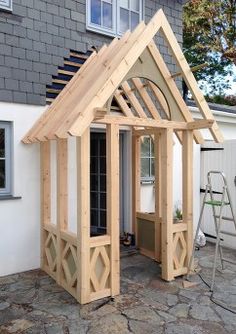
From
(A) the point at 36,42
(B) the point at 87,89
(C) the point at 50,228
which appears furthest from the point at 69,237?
(A) the point at 36,42

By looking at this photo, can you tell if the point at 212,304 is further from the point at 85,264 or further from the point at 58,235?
the point at 58,235

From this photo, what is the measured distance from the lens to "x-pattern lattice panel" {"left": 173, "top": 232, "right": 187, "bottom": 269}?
5.06 m

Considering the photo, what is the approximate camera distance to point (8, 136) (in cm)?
529

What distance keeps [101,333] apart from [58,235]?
163 cm

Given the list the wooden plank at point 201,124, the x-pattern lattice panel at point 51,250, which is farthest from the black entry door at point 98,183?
the wooden plank at point 201,124

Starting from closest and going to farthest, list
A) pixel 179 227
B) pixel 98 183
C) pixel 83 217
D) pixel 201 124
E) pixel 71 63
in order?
pixel 83 217 → pixel 201 124 → pixel 179 227 → pixel 71 63 → pixel 98 183

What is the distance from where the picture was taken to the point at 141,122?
15.2 ft

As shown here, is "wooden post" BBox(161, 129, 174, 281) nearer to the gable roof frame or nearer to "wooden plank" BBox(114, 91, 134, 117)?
the gable roof frame

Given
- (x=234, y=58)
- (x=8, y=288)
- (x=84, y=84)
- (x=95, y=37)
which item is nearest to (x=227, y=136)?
(x=95, y=37)

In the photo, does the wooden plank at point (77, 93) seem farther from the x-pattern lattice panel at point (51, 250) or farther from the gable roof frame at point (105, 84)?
the x-pattern lattice panel at point (51, 250)

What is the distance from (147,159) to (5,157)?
319 cm

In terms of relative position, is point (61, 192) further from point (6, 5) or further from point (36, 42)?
point (6, 5)

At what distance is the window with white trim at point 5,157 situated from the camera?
5.28m

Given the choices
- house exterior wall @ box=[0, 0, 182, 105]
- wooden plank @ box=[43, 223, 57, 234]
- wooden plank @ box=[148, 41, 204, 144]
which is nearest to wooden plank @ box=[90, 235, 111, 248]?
wooden plank @ box=[43, 223, 57, 234]
